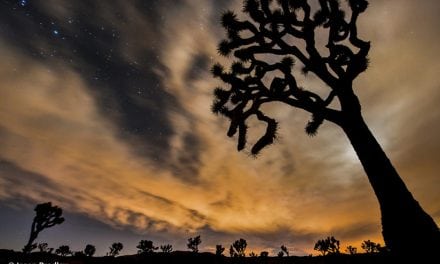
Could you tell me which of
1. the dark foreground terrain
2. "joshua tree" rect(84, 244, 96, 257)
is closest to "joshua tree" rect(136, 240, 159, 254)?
"joshua tree" rect(84, 244, 96, 257)

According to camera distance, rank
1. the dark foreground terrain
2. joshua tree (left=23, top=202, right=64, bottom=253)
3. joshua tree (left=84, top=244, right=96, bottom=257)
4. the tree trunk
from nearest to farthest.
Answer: the tree trunk, the dark foreground terrain, joshua tree (left=23, top=202, right=64, bottom=253), joshua tree (left=84, top=244, right=96, bottom=257)

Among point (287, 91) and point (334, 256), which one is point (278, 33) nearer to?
point (287, 91)

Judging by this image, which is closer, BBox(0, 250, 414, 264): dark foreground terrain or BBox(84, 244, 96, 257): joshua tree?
BBox(0, 250, 414, 264): dark foreground terrain

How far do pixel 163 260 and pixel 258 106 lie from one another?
16.0 ft

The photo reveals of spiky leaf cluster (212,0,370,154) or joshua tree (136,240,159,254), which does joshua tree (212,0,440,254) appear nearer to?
spiky leaf cluster (212,0,370,154)

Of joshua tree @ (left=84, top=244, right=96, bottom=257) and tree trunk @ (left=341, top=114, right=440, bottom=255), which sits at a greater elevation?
joshua tree @ (left=84, top=244, right=96, bottom=257)

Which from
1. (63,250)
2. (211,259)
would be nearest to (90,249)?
(63,250)

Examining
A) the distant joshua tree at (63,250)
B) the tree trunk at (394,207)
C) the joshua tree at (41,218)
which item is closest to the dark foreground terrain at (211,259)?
the tree trunk at (394,207)

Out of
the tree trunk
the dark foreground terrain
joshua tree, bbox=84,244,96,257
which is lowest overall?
the dark foreground terrain

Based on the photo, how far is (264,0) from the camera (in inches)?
387

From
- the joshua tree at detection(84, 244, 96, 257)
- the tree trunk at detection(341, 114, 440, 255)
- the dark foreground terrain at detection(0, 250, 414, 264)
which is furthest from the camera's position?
the joshua tree at detection(84, 244, 96, 257)

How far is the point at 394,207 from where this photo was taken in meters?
6.48

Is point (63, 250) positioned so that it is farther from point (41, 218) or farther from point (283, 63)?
point (283, 63)

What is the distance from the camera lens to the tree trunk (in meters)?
6.00
